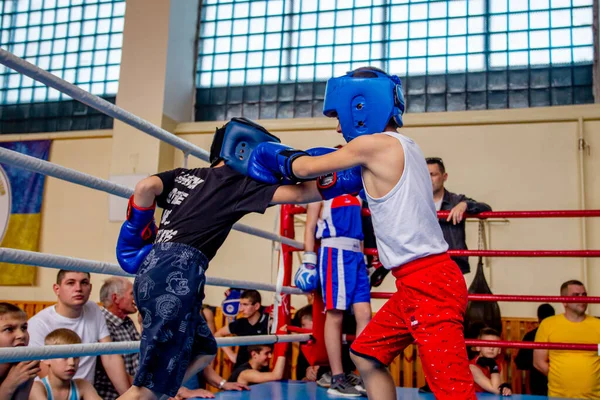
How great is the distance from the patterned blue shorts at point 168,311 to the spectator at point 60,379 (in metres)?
1.05

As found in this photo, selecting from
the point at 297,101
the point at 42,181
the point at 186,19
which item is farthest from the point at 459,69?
the point at 42,181

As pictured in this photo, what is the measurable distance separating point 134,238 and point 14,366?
2.62 ft

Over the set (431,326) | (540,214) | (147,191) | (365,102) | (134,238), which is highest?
(365,102)

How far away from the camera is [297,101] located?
7.12 meters

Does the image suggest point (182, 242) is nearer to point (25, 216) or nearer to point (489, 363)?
point (489, 363)

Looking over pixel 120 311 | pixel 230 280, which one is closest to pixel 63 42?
pixel 120 311

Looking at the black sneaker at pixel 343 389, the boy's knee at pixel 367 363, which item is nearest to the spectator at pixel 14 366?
the boy's knee at pixel 367 363

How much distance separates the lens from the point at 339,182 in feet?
6.47

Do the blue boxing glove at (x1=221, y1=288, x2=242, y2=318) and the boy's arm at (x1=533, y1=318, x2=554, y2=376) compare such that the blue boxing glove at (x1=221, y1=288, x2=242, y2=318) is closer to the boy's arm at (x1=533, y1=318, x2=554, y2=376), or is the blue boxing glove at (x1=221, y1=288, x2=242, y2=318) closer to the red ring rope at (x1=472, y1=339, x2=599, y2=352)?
the boy's arm at (x1=533, y1=318, x2=554, y2=376)

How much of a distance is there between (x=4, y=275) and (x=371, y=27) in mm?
5037

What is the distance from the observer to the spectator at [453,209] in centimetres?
313

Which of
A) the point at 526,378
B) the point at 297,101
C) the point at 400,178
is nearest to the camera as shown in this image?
the point at 400,178

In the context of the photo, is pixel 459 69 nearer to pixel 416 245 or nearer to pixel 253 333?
pixel 253 333

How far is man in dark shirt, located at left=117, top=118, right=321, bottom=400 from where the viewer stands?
67.1 inches
